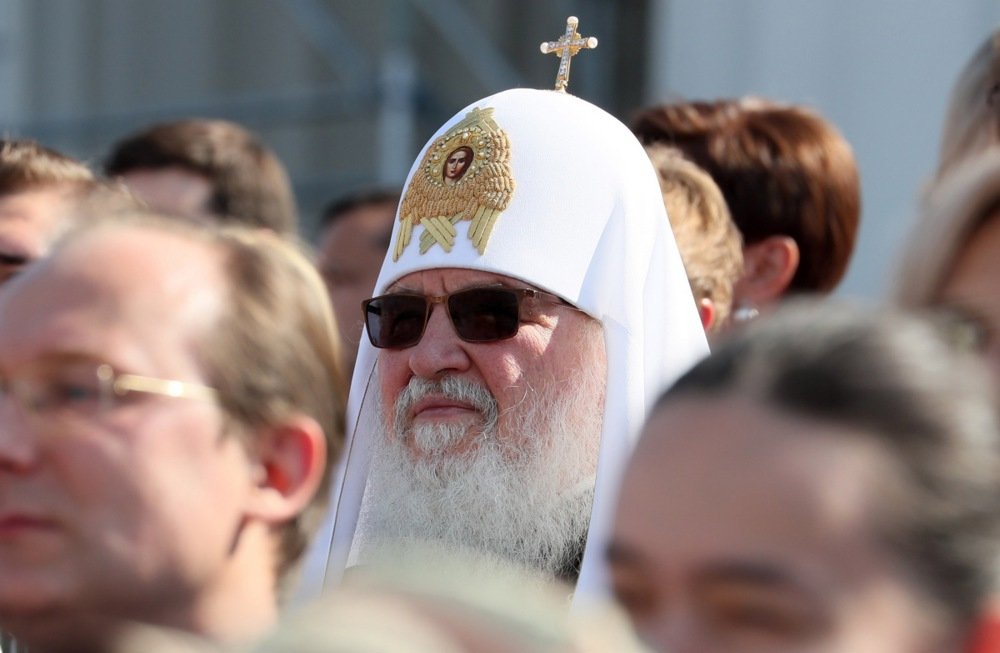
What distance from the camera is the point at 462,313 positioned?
3.55 m

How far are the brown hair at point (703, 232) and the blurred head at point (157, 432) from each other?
1.54 meters

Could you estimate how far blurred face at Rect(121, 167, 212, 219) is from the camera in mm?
5227

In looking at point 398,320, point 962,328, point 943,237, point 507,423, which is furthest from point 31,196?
point 962,328

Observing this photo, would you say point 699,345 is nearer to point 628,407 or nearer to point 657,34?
point 628,407

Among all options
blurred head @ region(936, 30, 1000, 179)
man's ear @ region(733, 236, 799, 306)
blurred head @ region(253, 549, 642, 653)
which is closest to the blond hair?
blurred head @ region(936, 30, 1000, 179)

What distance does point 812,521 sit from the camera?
72.1 inches

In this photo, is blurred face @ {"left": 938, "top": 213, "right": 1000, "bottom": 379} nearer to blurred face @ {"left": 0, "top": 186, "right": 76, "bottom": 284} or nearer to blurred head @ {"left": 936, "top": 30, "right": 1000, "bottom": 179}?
blurred head @ {"left": 936, "top": 30, "right": 1000, "bottom": 179}

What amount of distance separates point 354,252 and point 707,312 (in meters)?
2.33

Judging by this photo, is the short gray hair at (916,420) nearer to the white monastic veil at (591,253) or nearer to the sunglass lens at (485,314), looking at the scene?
the white monastic veil at (591,253)

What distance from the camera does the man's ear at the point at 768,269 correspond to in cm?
415

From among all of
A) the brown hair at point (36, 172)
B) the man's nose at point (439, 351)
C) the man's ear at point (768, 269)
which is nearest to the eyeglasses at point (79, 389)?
the man's nose at point (439, 351)

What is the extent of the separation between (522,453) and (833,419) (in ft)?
5.69

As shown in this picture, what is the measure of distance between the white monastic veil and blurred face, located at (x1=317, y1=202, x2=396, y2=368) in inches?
75.8

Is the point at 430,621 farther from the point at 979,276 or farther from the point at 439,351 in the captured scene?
the point at 439,351
